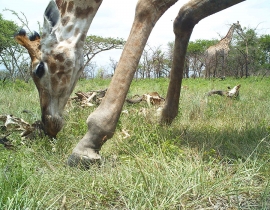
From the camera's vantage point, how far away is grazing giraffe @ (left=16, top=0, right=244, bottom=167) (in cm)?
241

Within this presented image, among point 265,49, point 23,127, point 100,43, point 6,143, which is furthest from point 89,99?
point 265,49

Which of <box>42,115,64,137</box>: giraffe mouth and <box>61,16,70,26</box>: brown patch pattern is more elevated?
<box>61,16,70,26</box>: brown patch pattern

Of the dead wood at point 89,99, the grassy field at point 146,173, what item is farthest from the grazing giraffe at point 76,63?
the dead wood at point 89,99

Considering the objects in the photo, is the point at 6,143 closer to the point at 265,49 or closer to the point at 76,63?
the point at 76,63

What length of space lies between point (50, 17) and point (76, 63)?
35 centimetres

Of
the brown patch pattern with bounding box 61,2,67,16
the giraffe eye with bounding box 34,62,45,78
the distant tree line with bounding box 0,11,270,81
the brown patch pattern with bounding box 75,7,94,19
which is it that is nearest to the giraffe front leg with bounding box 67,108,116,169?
the giraffe eye with bounding box 34,62,45,78

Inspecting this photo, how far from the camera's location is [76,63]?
258 cm

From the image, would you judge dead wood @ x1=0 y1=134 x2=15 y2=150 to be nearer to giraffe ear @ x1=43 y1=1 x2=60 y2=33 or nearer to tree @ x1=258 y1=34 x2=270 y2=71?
giraffe ear @ x1=43 y1=1 x2=60 y2=33

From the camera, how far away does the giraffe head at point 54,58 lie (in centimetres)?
252

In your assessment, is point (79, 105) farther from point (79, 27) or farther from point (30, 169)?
point (30, 169)

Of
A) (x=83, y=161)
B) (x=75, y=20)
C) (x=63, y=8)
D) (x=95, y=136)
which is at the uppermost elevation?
(x=63, y=8)

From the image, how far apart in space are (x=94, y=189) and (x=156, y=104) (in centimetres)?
269

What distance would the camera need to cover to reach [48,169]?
230 centimetres

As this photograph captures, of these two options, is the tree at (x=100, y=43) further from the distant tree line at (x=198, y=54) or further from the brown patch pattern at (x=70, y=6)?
the brown patch pattern at (x=70, y=6)
